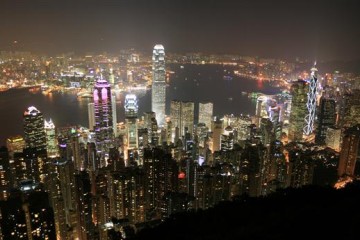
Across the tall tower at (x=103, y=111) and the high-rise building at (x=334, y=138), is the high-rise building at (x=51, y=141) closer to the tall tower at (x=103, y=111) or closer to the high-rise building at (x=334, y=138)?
the tall tower at (x=103, y=111)

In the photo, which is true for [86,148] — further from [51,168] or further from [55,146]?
[51,168]

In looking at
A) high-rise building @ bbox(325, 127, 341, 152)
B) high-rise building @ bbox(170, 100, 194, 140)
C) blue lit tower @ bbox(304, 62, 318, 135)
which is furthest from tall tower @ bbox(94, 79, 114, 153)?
blue lit tower @ bbox(304, 62, 318, 135)

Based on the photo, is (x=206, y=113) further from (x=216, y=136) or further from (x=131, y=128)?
(x=131, y=128)

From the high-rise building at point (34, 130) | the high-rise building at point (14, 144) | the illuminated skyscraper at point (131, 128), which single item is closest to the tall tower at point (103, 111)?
the illuminated skyscraper at point (131, 128)

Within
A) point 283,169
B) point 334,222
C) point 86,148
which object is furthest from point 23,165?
point 334,222

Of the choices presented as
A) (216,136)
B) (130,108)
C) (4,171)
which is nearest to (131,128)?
(130,108)
